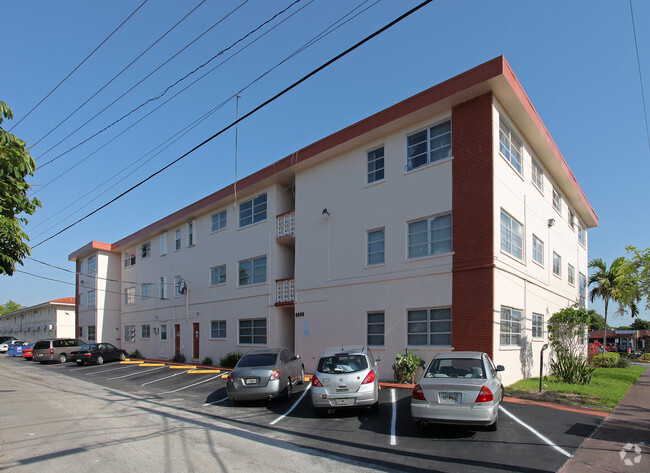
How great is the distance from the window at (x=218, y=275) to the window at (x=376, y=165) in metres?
11.7

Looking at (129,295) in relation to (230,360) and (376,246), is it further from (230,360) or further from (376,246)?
(376,246)

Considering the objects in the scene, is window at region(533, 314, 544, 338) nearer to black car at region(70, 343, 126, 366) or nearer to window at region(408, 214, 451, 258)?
window at region(408, 214, 451, 258)

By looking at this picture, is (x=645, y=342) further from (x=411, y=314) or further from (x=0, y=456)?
(x=0, y=456)

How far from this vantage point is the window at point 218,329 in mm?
26078

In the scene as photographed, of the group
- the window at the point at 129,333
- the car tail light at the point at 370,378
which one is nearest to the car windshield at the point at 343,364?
the car tail light at the point at 370,378

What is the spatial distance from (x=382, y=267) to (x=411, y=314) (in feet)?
6.51

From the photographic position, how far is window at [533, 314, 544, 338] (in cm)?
1863

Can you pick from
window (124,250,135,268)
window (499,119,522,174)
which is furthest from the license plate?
window (124,250,135,268)

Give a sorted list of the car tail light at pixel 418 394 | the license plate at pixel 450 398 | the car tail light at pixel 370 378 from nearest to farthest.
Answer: the license plate at pixel 450 398
the car tail light at pixel 418 394
the car tail light at pixel 370 378

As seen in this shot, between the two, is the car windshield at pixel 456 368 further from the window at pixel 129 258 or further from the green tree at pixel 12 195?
the window at pixel 129 258

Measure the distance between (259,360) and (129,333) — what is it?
2730 centimetres

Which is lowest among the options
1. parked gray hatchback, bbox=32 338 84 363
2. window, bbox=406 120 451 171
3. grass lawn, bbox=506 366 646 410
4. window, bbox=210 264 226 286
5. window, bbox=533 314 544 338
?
parked gray hatchback, bbox=32 338 84 363

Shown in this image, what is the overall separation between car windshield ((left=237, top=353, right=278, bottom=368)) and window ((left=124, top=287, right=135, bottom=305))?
25805mm

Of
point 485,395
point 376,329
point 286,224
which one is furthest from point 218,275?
point 485,395
